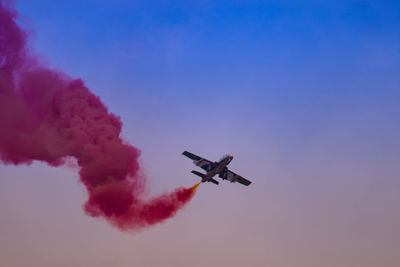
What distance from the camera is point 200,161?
265ft

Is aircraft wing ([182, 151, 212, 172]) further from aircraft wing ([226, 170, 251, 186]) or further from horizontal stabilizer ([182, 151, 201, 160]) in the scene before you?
→ aircraft wing ([226, 170, 251, 186])

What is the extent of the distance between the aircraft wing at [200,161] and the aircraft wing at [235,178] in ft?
22.0

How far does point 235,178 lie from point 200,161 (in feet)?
34.0

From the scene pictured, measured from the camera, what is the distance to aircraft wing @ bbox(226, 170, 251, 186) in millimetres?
85750

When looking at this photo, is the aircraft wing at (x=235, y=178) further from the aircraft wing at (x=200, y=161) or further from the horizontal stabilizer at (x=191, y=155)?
the horizontal stabilizer at (x=191, y=155)

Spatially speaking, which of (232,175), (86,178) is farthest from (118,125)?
(232,175)

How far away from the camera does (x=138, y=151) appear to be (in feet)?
262

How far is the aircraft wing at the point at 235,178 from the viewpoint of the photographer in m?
85.8

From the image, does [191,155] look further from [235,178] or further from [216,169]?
[235,178]

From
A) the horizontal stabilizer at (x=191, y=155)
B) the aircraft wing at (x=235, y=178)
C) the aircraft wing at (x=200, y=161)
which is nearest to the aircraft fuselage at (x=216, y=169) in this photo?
the aircraft wing at (x=200, y=161)

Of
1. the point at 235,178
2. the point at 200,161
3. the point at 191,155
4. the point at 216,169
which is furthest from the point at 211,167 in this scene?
the point at 235,178

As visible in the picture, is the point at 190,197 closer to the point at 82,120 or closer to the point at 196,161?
the point at 196,161

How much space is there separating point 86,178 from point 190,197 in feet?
71.8

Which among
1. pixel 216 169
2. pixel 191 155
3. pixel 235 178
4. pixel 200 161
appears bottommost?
pixel 216 169
